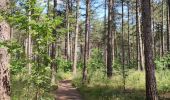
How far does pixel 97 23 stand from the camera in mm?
69562

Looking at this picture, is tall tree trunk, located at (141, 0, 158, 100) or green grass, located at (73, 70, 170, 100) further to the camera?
green grass, located at (73, 70, 170, 100)

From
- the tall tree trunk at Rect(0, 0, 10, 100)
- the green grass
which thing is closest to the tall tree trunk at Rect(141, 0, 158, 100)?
the green grass

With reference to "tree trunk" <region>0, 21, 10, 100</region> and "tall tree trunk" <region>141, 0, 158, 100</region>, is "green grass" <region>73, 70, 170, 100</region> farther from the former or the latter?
"tree trunk" <region>0, 21, 10, 100</region>

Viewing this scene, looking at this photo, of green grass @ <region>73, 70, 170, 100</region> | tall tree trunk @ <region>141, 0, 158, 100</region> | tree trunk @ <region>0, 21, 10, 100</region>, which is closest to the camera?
tree trunk @ <region>0, 21, 10, 100</region>

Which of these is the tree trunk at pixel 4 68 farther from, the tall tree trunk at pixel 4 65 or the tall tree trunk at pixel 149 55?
the tall tree trunk at pixel 149 55

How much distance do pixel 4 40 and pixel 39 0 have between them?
5.13 ft

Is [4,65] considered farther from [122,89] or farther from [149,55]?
[122,89]

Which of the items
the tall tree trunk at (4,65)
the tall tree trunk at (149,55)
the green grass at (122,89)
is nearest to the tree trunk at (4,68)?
the tall tree trunk at (4,65)

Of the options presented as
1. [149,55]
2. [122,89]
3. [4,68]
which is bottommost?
[122,89]

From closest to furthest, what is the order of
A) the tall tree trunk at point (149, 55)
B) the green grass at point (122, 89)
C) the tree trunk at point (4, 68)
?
1. the tree trunk at point (4, 68)
2. the tall tree trunk at point (149, 55)
3. the green grass at point (122, 89)

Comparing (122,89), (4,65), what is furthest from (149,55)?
(4,65)

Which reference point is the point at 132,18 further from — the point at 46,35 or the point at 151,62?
the point at 46,35

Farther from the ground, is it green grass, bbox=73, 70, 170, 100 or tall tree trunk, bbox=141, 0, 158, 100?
tall tree trunk, bbox=141, 0, 158, 100

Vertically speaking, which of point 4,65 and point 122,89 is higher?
point 4,65
